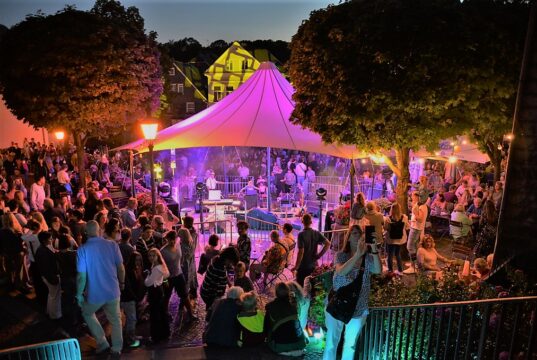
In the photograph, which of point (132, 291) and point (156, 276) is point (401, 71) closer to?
point (156, 276)

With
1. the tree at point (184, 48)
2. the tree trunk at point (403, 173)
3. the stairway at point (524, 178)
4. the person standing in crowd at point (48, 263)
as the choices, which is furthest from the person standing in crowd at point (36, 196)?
the tree at point (184, 48)

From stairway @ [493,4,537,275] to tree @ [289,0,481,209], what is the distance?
240cm

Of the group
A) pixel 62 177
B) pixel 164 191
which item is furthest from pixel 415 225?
pixel 62 177

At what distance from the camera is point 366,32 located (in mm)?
7840

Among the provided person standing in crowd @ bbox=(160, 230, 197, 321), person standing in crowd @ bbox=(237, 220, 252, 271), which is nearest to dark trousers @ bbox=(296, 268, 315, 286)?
person standing in crowd @ bbox=(237, 220, 252, 271)

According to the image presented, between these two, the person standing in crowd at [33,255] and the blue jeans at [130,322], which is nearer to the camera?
the blue jeans at [130,322]

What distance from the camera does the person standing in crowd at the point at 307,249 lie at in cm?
701

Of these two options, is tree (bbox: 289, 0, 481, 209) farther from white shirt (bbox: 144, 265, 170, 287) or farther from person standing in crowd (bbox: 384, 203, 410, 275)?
white shirt (bbox: 144, 265, 170, 287)

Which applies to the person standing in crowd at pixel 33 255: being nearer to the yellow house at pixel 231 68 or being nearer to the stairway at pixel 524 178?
the stairway at pixel 524 178

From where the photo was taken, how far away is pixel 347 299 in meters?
4.41

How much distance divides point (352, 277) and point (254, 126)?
7797 millimetres

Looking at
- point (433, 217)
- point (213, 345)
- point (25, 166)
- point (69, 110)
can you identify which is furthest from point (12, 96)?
point (433, 217)

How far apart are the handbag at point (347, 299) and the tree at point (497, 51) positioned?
4737 millimetres

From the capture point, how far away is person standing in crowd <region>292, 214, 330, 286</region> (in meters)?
7.01
